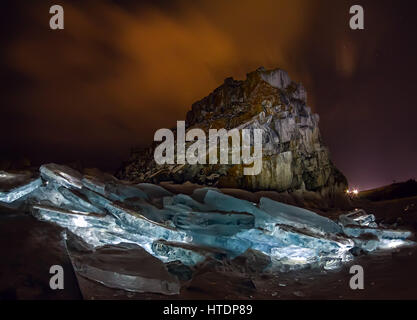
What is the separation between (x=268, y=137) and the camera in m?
22.5

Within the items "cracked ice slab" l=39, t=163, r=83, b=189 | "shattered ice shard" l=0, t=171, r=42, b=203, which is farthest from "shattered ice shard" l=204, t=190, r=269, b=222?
"shattered ice shard" l=0, t=171, r=42, b=203

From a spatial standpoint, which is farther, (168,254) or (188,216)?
(188,216)

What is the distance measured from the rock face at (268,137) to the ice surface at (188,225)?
865 centimetres

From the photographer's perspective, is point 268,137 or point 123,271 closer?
point 123,271

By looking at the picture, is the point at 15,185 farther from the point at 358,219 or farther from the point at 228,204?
the point at 358,219

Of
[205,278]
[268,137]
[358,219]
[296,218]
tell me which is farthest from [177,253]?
[268,137]

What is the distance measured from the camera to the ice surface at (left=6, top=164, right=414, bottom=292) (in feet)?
33.2

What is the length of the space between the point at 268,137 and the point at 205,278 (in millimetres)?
15743

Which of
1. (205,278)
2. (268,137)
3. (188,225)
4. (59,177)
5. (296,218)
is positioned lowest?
(205,278)

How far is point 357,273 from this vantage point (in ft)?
31.7

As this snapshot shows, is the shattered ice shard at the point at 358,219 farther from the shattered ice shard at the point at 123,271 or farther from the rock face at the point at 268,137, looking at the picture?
the shattered ice shard at the point at 123,271
